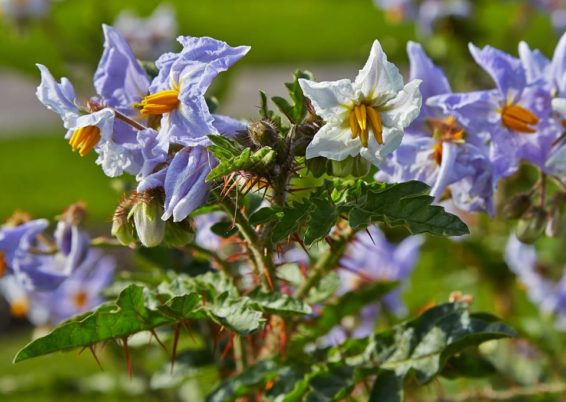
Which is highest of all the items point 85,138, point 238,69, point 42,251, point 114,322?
→ point 238,69

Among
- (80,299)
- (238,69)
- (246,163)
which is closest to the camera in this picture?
(246,163)

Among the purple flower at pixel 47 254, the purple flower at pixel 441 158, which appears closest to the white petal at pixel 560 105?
the purple flower at pixel 441 158

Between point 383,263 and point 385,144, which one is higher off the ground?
point 385,144

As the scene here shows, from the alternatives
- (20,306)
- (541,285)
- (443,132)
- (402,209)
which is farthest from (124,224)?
(541,285)

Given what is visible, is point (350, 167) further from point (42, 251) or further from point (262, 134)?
point (42, 251)

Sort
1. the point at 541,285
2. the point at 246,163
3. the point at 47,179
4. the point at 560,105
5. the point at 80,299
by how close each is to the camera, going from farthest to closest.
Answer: the point at 47,179
the point at 541,285
the point at 80,299
the point at 560,105
the point at 246,163

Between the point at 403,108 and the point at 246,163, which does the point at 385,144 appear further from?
the point at 246,163

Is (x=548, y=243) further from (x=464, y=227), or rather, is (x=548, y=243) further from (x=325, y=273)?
(x=464, y=227)

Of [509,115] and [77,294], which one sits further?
[77,294]

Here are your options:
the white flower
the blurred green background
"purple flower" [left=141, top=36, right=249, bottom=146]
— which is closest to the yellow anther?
the white flower
